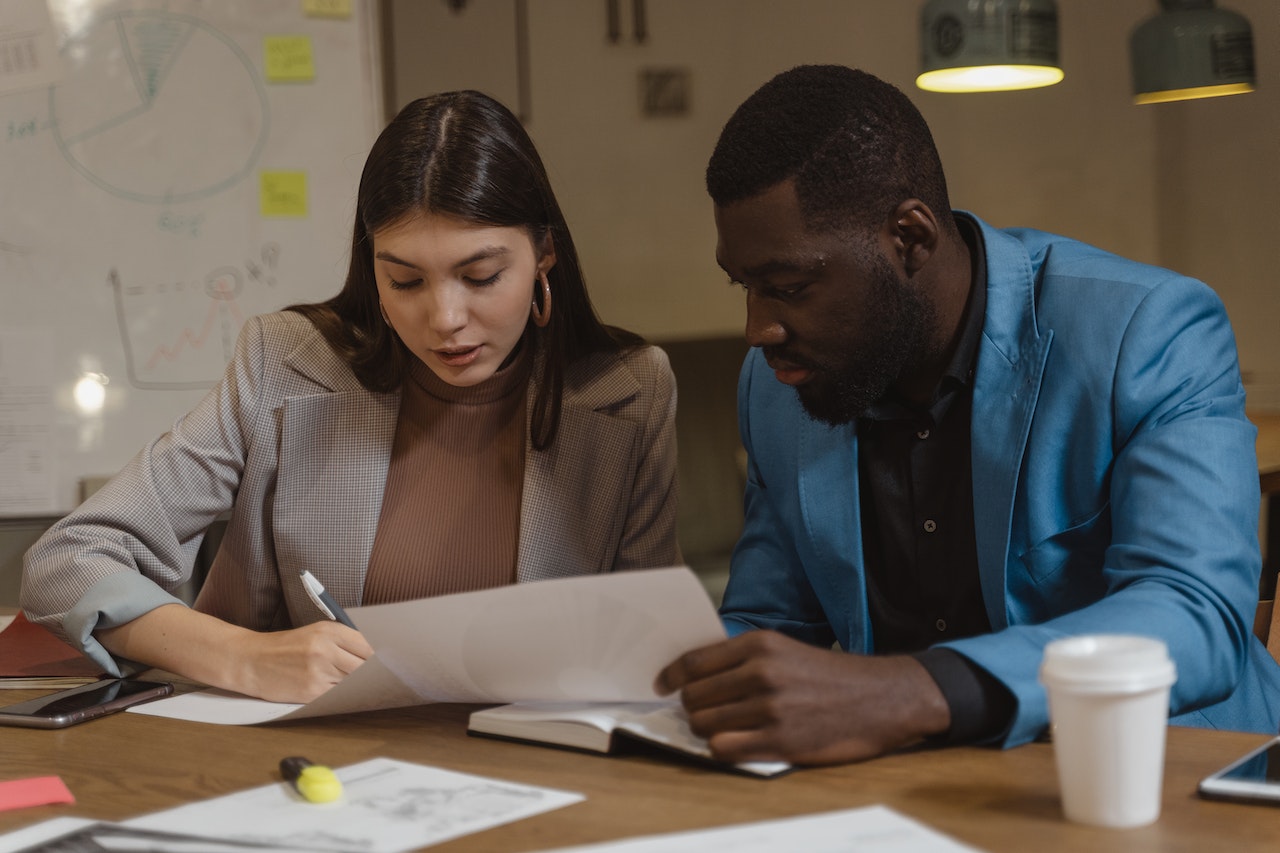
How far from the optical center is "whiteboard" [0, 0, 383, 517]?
2.38 metres

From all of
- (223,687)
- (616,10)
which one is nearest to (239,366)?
(223,687)

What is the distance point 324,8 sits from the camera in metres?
2.48

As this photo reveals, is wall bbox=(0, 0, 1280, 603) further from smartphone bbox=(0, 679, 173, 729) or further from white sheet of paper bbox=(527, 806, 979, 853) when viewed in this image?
white sheet of paper bbox=(527, 806, 979, 853)

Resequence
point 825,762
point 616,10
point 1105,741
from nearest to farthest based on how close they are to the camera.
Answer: point 1105,741 → point 825,762 → point 616,10

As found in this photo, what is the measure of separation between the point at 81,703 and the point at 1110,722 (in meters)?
0.83

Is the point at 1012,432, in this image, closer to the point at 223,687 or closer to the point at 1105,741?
the point at 1105,741

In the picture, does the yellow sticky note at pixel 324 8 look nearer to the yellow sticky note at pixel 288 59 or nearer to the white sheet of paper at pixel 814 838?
the yellow sticky note at pixel 288 59

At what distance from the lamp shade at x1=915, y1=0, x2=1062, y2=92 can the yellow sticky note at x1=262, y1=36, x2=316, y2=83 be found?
130 cm

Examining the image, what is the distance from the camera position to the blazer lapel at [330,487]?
57.2 inches

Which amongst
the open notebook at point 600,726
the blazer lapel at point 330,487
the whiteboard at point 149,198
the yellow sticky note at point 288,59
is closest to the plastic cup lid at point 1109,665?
the open notebook at point 600,726

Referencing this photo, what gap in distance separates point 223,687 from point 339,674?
0.13 m

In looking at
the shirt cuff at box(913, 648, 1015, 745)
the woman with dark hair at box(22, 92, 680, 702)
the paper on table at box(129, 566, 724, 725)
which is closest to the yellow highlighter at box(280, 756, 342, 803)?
the paper on table at box(129, 566, 724, 725)

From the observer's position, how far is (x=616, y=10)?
408 centimetres

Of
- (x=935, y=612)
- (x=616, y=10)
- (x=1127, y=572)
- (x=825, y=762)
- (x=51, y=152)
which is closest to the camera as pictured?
(x=825, y=762)
